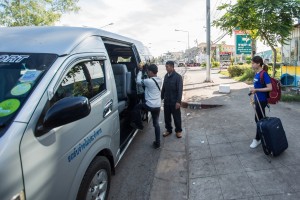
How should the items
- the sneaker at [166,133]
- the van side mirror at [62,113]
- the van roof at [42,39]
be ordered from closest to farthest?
the van side mirror at [62,113] → the van roof at [42,39] → the sneaker at [166,133]

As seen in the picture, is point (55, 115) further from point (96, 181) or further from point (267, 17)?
point (267, 17)

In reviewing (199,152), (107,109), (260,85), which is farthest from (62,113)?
(260,85)

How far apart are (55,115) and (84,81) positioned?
1108 millimetres

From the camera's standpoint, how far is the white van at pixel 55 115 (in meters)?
1.82

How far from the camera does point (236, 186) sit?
363 cm

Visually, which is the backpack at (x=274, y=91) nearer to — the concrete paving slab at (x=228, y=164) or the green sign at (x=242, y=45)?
the concrete paving slab at (x=228, y=164)

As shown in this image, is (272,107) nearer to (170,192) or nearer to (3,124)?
(170,192)

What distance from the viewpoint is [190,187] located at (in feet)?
12.3

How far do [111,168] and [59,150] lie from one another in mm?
1448

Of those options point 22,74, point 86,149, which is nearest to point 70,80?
point 22,74

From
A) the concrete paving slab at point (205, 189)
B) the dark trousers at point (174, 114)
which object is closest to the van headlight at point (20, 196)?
the concrete paving slab at point (205, 189)

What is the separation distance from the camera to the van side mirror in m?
1.94

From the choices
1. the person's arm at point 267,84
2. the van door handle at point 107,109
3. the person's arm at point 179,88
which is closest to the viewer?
the van door handle at point 107,109

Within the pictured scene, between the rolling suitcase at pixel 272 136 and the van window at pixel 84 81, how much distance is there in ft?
8.67
